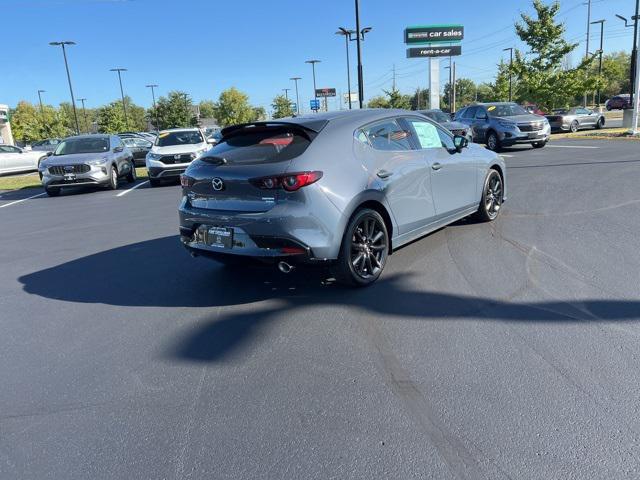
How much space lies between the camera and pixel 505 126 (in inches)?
695

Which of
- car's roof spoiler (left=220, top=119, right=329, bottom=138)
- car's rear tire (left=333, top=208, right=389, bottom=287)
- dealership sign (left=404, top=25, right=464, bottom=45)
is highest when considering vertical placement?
dealership sign (left=404, top=25, right=464, bottom=45)

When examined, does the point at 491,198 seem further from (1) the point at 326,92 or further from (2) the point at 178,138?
(1) the point at 326,92

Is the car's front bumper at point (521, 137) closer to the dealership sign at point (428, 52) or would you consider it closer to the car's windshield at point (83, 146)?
the car's windshield at point (83, 146)

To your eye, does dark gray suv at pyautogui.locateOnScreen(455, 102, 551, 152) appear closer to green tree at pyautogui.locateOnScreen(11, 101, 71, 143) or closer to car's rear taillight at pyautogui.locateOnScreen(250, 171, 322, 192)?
car's rear taillight at pyautogui.locateOnScreen(250, 171, 322, 192)

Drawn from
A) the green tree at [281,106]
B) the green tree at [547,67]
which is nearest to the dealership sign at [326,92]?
the green tree at [281,106]

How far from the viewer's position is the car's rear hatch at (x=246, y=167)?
4.23 meters

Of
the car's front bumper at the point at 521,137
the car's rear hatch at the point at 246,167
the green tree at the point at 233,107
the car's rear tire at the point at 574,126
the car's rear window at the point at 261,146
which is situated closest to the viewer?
the car's rear hatch at the point at 246,167

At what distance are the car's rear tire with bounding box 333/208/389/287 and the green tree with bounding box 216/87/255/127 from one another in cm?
8084

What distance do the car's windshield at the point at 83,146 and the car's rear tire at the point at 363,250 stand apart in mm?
12107

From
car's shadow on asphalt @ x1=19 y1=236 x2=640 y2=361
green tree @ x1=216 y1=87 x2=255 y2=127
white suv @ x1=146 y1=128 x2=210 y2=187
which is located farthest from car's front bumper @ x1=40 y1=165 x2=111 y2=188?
green tree @ x1=216 y1=87 x2=255 y2=127

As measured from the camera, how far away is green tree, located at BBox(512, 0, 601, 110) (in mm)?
28469

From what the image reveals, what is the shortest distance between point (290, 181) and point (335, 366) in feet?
5.17

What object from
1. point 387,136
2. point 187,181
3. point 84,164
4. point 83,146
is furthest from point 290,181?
point 83,146

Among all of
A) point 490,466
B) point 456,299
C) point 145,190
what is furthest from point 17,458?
point 145,190
